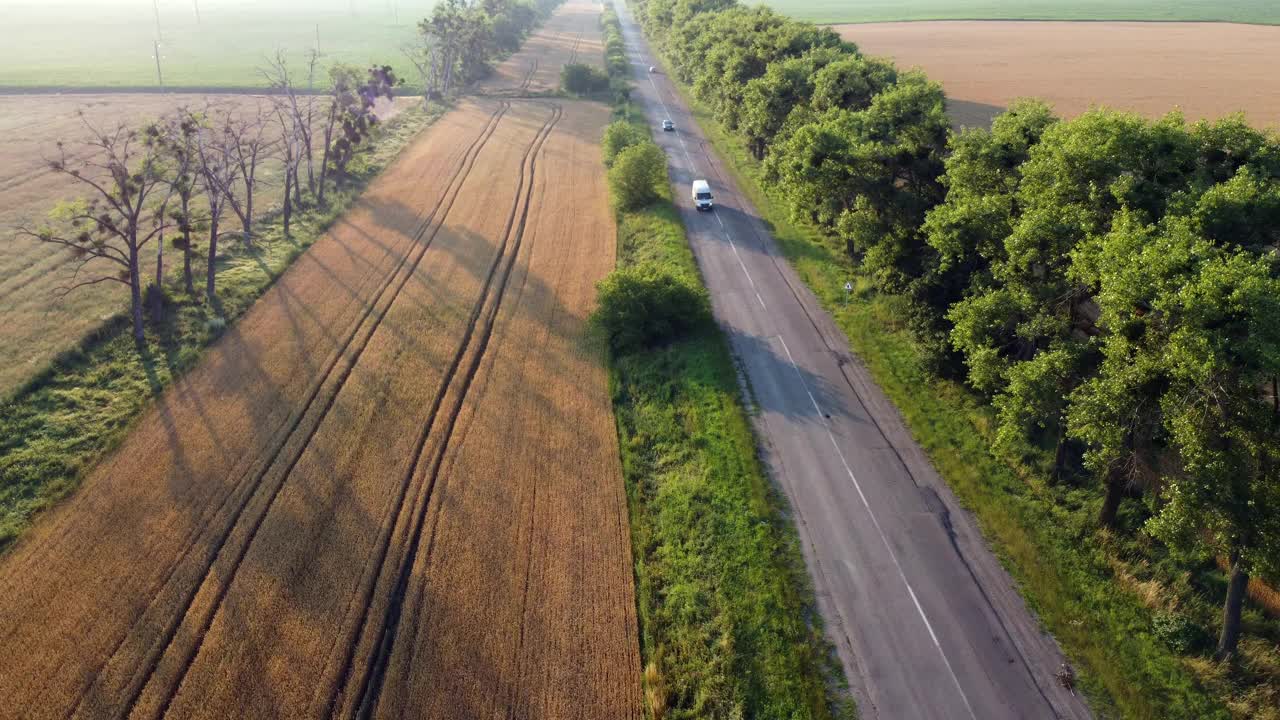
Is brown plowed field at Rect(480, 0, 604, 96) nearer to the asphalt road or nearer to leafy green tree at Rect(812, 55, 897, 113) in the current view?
leafy green tree at Rect(812, 55, 897, 113)

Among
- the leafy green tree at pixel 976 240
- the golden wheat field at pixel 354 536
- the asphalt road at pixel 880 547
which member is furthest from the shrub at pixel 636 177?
the leafy green tree at pixel 976 240

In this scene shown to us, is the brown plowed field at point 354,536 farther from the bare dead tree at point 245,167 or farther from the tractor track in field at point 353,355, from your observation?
the bare dead tree at point 245,167

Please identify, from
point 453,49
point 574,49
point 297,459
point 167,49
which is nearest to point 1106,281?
point 297,459

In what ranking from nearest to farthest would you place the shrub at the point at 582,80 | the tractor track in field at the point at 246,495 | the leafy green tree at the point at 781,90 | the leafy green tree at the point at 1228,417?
the leafy green tree at the point at 1228,417
the tractor track in field at the point at 246,495
the leafy green tree at the point at 781,90
the shrub at the point at 582,80

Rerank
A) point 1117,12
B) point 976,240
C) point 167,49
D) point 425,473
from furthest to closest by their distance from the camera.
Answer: point 1117,12
point 167,49
point 976,240
point 425,473

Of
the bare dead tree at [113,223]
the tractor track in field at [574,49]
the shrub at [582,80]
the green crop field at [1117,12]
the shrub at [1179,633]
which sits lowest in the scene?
the shrub at [1179,633]

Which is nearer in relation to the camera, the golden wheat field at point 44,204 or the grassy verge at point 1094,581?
the grassy verge at point 1094,581

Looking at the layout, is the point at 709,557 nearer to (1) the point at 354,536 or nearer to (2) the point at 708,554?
(2) the point at 708,554
